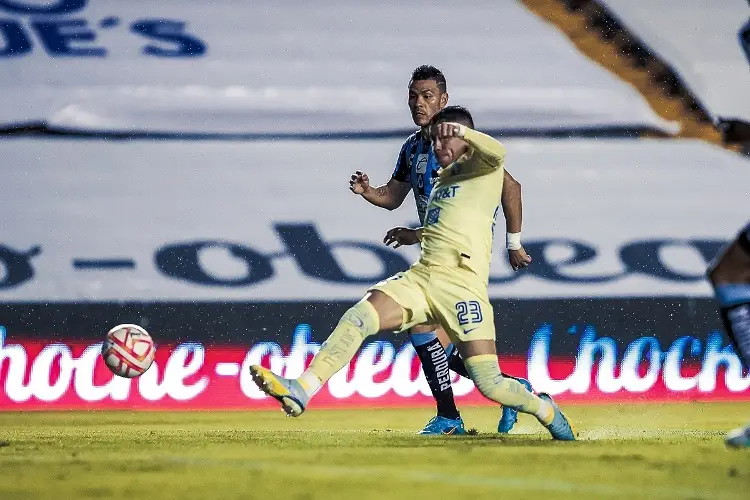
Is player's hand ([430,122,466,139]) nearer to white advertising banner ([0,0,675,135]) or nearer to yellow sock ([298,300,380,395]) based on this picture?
yellow sock ([298,300,380,395])

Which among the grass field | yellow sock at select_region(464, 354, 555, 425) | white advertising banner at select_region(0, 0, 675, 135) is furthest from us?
white advertising banner at select_region(0, 0, 675, 135)

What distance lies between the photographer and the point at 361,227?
9.52m

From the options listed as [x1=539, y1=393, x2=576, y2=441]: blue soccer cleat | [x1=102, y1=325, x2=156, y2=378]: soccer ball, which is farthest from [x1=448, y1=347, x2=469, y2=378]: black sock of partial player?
[x1=102, y1=325, x2=156, y2=378]: soccer ball

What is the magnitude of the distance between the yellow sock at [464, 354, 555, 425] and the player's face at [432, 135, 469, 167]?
90 centimetres

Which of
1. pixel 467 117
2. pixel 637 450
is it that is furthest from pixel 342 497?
pixel 467 117

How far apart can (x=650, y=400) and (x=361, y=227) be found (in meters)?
2.68

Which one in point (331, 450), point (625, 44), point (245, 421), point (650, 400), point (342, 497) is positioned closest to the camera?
point (342, 497)

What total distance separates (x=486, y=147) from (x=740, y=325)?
1433 mm

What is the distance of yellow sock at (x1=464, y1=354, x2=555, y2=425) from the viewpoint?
5305 millimetres

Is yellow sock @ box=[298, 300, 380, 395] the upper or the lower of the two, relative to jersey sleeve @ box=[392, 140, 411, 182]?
lower

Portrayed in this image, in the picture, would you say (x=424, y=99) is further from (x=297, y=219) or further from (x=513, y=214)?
(x=297, y=219)

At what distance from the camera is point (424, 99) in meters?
6.29

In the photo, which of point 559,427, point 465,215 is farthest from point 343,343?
point 559,427

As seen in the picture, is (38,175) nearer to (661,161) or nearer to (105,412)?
(105,412)
